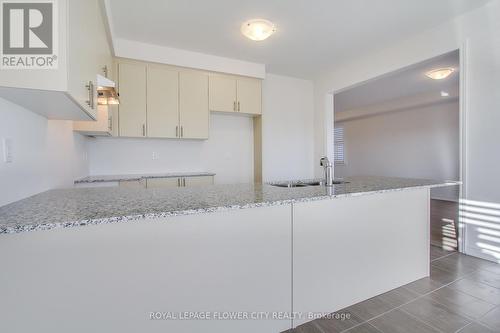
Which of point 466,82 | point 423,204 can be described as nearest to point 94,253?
point 423,204

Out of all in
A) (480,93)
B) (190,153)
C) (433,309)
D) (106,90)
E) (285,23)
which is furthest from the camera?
(190,153)

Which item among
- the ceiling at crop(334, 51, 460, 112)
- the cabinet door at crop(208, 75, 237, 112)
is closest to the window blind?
the ceiling at crop(334, 51, 460, 112)

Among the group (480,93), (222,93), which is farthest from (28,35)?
(480,93)

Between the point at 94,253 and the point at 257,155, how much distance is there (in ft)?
11.2

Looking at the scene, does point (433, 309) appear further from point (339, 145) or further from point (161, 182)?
point (339, 145)

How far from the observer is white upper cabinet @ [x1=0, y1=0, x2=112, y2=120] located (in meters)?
0.98

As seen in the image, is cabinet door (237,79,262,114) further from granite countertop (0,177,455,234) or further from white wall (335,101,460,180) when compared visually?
white wall (335,101,460,180)

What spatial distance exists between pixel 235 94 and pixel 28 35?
2.99 metres

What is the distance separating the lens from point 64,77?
3.37 ft

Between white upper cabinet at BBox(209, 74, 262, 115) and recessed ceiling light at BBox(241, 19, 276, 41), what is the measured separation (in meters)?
1.13

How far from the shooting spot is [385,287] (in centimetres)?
191

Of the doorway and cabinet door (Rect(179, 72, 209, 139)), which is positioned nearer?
cabinet door (Rect(179, 72, 209, 139))

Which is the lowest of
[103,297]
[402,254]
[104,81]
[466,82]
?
[402,254]

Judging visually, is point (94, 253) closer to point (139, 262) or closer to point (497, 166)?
point (139, 262)
